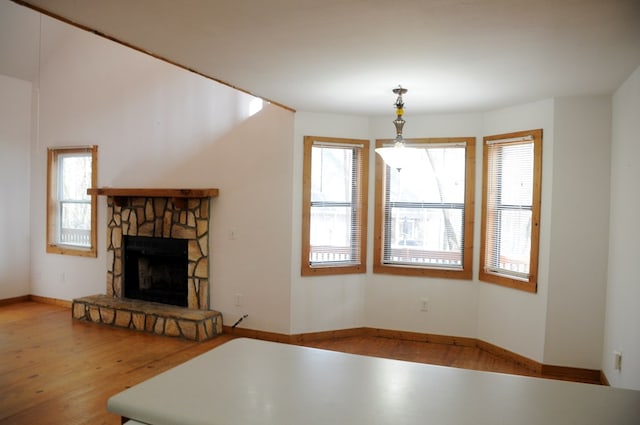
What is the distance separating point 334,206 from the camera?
4.89 metres

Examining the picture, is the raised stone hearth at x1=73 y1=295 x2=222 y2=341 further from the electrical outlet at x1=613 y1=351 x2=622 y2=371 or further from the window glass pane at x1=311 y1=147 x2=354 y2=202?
the electrical outlet at x1=613 y1=351 x2=622 y2=371

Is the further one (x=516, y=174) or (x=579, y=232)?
(x=516, y=174)

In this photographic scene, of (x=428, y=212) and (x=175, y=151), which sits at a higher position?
(x=175, y=151)

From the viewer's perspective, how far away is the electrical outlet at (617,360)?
328 centimetres

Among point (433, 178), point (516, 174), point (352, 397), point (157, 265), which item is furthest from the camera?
point (157, 265)

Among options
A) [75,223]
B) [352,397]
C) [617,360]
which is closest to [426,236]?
[617,360]

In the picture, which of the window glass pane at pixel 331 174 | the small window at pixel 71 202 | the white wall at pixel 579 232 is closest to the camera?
the white wall at pixel 579 232

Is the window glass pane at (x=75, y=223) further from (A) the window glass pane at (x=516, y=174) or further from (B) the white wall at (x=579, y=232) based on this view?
(B) the white wall at (x=579, y=232)

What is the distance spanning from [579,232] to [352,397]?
3467mm

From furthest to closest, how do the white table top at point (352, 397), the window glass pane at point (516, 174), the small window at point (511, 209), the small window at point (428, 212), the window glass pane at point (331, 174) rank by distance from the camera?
the window glass pane at point (331, 174) → the small window at point (428, 212) → the window glass pane at point (516, 174) → the small window at point (511, 209) → the white table top at point (352, 397)

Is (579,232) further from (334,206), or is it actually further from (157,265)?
(157,265)

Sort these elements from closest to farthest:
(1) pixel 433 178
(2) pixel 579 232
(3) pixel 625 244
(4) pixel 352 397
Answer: (4) pixel 352 397 → (3) pixel 625 244 → (2) pixel 579 232 → (1) pixel 433 178

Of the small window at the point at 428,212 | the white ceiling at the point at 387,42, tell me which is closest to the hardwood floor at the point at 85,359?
the small window at the point at 428,212

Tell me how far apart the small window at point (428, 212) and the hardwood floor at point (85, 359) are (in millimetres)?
849
